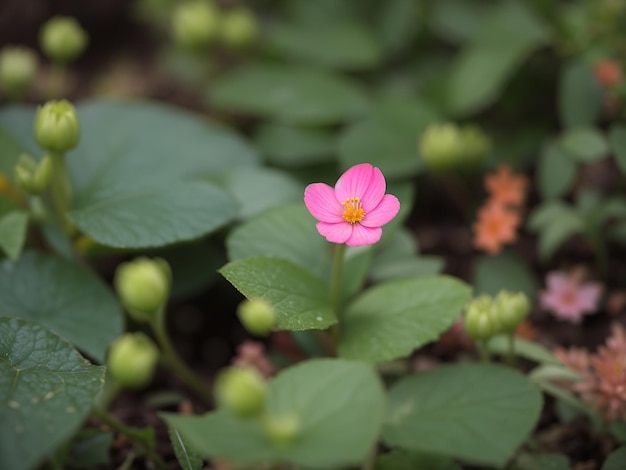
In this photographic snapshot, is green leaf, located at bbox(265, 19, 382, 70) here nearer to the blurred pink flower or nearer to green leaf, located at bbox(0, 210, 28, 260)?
the blurred pink flower

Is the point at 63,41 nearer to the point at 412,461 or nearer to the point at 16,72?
the point at 16,72

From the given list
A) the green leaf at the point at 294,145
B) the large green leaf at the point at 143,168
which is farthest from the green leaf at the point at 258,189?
the green leaf at the point at 294,145

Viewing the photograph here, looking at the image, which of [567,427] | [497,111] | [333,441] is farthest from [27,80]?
[567,427]

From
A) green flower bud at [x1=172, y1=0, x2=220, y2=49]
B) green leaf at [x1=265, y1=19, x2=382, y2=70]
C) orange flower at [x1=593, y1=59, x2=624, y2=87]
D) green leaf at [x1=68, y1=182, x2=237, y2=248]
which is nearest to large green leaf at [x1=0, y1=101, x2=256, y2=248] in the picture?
green leaf at [x1=68, y1=182, x2=237, y2=248]

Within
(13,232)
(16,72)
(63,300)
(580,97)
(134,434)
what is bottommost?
(134,434)

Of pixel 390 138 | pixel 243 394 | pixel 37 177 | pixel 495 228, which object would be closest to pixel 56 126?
pixel 37 177

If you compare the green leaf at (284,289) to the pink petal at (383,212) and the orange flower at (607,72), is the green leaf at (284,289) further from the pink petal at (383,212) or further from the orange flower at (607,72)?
the orange flower at (607,72)
